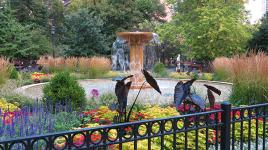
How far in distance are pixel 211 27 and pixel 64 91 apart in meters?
16.5

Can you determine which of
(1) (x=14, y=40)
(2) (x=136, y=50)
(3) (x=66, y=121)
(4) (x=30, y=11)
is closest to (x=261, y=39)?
(2) (x=136, y=50)

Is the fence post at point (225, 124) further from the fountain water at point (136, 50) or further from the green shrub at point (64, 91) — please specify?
the fountain water at point (136, 50)

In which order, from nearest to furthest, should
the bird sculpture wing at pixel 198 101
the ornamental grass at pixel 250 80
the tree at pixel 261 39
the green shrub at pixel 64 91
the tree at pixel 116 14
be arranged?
the bird sculpture wing at pixel 198 101, the ornamental grass at pixel 250 80, the green shrub at pixel 64 91, the tree at pixel 261 39, the tree at pixel 116 14

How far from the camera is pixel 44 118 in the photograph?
16.8 ft

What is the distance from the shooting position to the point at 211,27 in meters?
22.5

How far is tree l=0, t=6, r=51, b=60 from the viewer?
2623cm

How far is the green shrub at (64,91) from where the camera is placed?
755cm

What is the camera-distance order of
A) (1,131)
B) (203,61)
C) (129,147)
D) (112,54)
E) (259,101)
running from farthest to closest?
(112,54) → (203,61) → (259,101) → (1,131) → (129,147)

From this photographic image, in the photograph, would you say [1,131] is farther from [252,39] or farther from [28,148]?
[252,39]

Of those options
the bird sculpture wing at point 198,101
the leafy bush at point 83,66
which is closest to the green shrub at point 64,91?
the bird sculpture wing at point 198,101

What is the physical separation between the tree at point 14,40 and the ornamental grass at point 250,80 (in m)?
21.2

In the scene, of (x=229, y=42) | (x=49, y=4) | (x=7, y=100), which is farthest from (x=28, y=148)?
(x=49, y=4)

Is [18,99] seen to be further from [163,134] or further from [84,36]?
[84,36]

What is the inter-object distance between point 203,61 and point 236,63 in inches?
697
